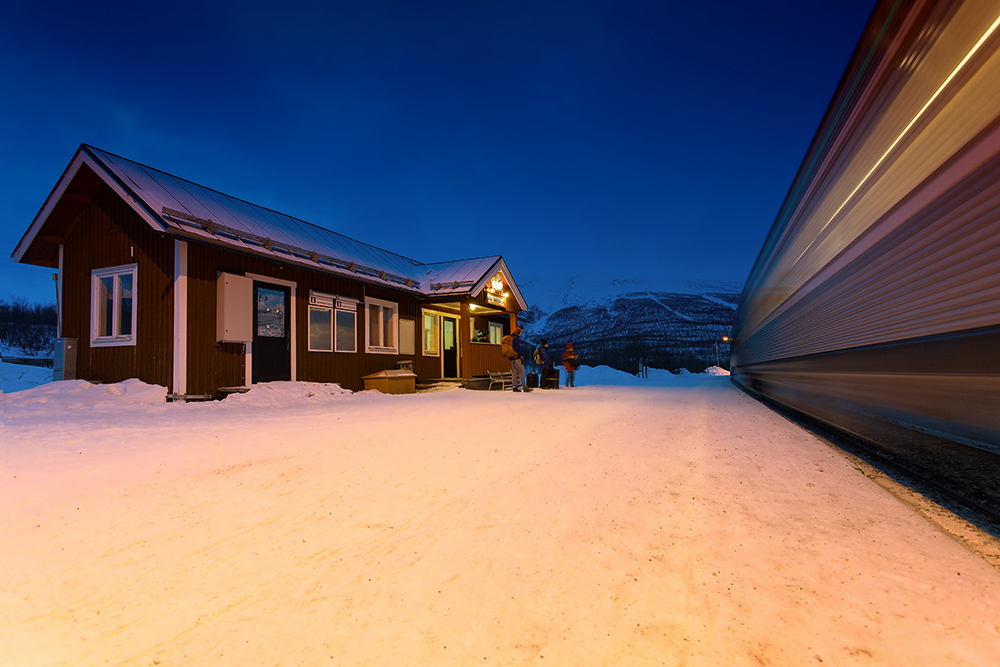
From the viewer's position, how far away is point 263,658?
1644 mm

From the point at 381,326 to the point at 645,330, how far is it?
157 feet

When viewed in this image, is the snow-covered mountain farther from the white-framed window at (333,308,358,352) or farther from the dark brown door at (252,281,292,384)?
the dark brown door at (252,281,292,384)

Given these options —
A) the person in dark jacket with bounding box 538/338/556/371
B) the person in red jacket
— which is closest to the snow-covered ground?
the person in dark jacket with bounding box 538/338/556/371

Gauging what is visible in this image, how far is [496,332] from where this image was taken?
69.2 feet

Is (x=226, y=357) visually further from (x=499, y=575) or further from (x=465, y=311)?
(x=499, y=575)

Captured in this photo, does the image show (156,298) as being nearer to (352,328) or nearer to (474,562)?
(352,328)

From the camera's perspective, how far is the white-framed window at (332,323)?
1200cm

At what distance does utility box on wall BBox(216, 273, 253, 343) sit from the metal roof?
2.66 ft

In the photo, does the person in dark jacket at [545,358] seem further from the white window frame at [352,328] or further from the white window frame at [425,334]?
the white window frame at [352,328]

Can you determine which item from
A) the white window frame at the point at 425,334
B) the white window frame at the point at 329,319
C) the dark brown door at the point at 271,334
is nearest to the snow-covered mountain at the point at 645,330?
the white window frame at the point at 425,334

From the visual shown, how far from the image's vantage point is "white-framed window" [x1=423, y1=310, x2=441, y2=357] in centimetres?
1684

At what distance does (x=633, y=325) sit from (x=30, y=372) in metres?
57.7

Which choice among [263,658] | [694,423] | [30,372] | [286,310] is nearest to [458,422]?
[694,423]

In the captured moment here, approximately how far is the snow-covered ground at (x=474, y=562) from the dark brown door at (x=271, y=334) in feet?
20.2
